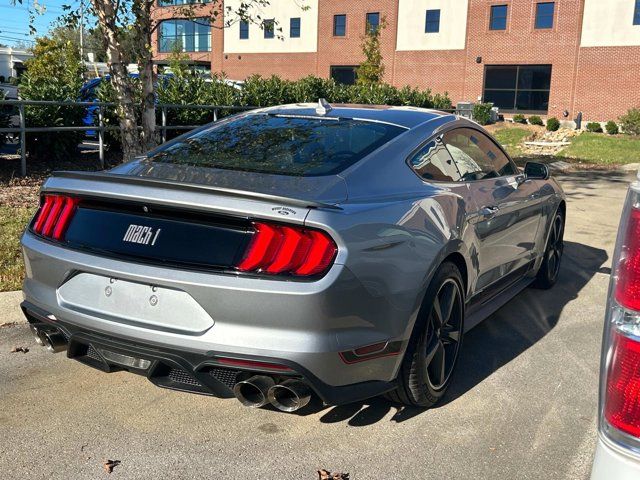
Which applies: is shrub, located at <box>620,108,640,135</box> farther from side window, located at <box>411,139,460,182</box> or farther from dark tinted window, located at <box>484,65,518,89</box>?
side window, located at <box>411,139,460,182</box>

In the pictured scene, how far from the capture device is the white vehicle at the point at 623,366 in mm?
1702

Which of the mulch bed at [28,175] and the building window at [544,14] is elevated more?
the building window at [544,14]

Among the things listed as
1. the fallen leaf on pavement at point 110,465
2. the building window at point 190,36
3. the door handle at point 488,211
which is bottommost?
the fallen leaf on pavement at point 110,465

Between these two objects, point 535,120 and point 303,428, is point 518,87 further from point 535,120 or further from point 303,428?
point 303,428

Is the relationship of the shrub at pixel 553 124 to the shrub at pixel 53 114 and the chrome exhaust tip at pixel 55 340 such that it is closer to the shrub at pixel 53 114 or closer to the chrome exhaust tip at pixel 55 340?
the shrub at pixel 53 114

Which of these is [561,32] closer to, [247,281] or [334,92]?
[334,92]

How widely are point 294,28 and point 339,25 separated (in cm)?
378

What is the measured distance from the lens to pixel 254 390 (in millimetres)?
2992

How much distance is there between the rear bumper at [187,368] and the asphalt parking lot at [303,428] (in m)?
0.36

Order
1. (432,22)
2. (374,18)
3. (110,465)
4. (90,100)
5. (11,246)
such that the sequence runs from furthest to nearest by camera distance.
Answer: (374,18) → (432,22) → (90,100) → (11,246) → (110,465)

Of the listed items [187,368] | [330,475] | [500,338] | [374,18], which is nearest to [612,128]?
[374,18]

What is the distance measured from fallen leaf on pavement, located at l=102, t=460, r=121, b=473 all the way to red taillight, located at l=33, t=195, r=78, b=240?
1.10 meters

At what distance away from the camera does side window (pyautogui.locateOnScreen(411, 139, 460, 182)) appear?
3.89 m

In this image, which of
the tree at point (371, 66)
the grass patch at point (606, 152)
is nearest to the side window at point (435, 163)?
the grass patch at point (606, 152)
